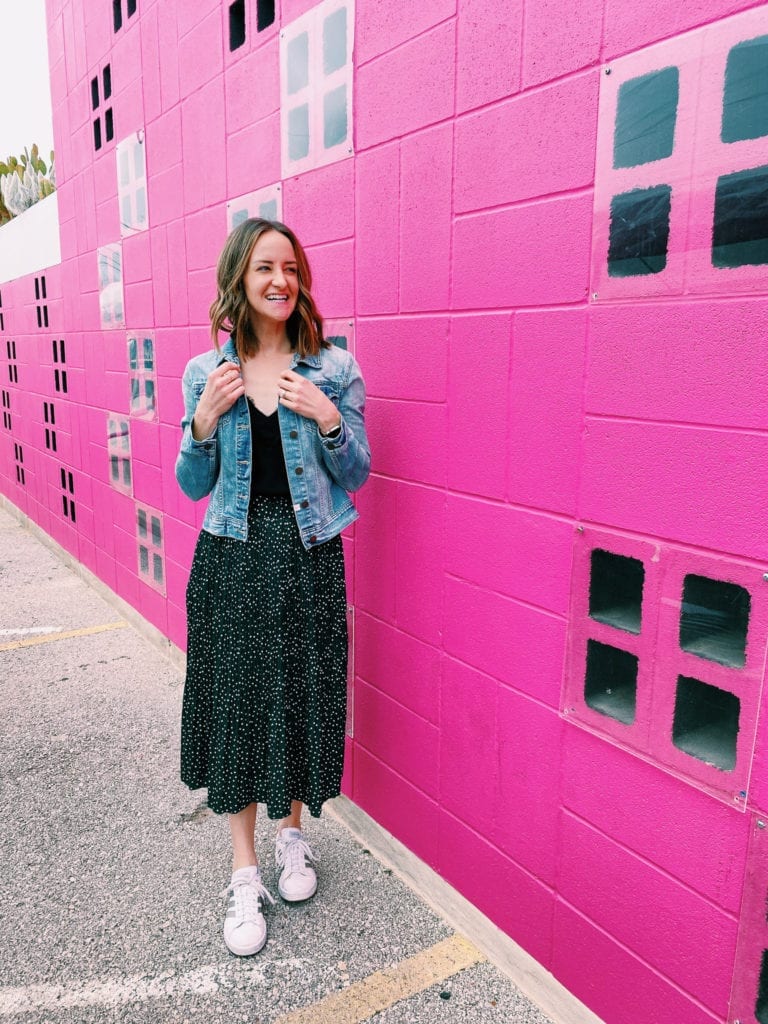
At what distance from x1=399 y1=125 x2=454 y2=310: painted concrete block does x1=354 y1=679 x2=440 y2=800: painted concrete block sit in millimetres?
1153

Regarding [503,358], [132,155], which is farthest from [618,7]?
[132,155]

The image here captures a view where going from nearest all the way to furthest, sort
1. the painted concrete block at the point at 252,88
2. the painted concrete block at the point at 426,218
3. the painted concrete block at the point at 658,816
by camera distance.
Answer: the painted concrete block at the point at 658,816 < the painted concrete block at the point at 426,218 < the painted concrete block at the point at 252,88

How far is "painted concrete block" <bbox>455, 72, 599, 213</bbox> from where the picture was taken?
61.2 inches

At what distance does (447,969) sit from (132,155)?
375 cm

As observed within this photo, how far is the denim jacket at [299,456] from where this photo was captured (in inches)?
77.7

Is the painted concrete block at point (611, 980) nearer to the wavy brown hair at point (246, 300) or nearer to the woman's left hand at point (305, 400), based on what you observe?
the woman's left hand at point (305, 400)

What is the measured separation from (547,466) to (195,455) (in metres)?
0.88

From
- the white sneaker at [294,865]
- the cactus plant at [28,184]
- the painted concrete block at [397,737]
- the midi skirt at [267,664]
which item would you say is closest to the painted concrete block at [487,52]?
the midi skirt at [267,664]

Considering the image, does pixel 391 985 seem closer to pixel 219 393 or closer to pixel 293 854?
pixel 293 854

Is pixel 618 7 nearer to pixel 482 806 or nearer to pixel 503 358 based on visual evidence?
pixel 503 358

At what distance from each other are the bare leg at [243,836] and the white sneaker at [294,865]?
10 centimetres

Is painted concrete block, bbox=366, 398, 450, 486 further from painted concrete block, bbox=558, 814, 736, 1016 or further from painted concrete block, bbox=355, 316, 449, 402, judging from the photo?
painted concrete block, bbox=558, 814, 736, 1016

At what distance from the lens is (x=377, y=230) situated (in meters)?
2.17


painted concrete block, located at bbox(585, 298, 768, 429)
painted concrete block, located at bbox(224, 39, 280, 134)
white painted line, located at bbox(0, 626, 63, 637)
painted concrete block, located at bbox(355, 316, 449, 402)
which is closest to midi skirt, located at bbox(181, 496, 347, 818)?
painted concrete block, located at bbox(355, 316, 449, 402)
